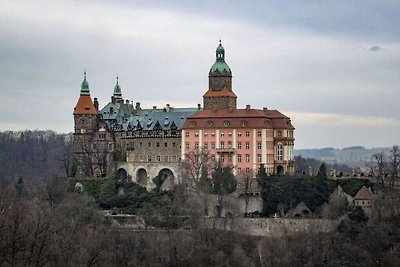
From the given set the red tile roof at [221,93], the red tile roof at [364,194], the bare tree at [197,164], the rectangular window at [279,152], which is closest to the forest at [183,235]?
the red tile roof at [364,194]

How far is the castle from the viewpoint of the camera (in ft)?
257

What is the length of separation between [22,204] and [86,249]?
28.7 feet

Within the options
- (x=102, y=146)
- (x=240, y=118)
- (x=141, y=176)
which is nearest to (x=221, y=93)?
(x=240, y=118)

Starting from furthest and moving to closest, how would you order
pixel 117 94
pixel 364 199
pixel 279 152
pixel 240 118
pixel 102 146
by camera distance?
1. pixel 117 94
2. pixel 102 146
3. pixel 279 152
4. pixel 240 118
5. pixel 364 199

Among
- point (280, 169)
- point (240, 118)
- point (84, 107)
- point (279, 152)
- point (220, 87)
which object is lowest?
point (280, 169)

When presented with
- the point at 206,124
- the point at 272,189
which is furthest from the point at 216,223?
the point at 206,124

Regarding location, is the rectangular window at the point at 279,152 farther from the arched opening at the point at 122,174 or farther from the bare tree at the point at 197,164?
the arched opening at the point at 122,174

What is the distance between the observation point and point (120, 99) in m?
89.5

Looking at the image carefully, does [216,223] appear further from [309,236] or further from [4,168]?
[4,168]

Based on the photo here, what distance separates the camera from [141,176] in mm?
82062

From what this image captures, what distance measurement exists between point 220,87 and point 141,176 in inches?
371

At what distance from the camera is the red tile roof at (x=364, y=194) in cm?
7106

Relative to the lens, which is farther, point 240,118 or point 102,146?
point 102,146

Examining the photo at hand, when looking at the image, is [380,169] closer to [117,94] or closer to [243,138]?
[243,138]
